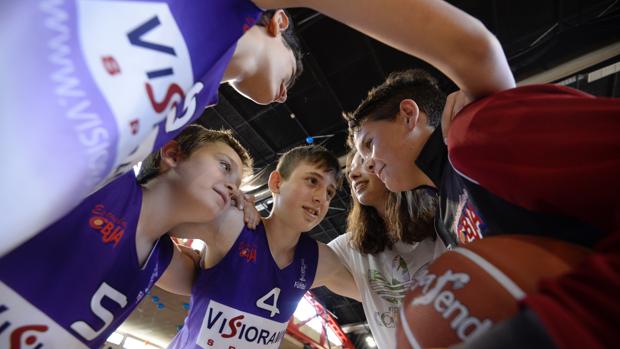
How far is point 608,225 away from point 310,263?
1589 millimetres

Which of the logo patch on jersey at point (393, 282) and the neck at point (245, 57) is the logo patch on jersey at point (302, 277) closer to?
the logo patch on jersey at point (393, 282)

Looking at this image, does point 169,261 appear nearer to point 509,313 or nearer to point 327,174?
point 327,174

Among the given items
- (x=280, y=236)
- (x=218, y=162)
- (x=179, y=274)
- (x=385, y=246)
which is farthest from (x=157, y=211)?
(x=385, y=246)

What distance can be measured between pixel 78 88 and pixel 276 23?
762mm

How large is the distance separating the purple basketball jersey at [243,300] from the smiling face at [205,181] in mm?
376

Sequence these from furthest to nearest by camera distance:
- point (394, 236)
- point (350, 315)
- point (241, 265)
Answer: point (350, 315) < point (394, 236) < point (241, 265)

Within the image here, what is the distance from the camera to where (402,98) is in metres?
1.69

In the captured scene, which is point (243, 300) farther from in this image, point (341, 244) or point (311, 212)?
point (341, 244)

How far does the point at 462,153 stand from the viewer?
2.51 feet

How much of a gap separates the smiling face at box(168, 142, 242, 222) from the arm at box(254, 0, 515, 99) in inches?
35.4

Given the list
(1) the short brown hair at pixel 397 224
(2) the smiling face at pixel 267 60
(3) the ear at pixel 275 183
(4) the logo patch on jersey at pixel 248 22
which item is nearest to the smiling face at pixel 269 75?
(2) the smiling face at pixel 267 60

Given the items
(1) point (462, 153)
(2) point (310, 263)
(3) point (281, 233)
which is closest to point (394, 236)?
(2) point (310, 263)

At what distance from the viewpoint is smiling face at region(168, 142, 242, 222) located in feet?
4.77

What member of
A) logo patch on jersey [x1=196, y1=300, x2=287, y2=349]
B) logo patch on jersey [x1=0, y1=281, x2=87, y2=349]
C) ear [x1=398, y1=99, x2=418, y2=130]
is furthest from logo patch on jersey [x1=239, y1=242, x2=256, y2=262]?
ear [x1=398, y1=99, x2=418, y2=130]
